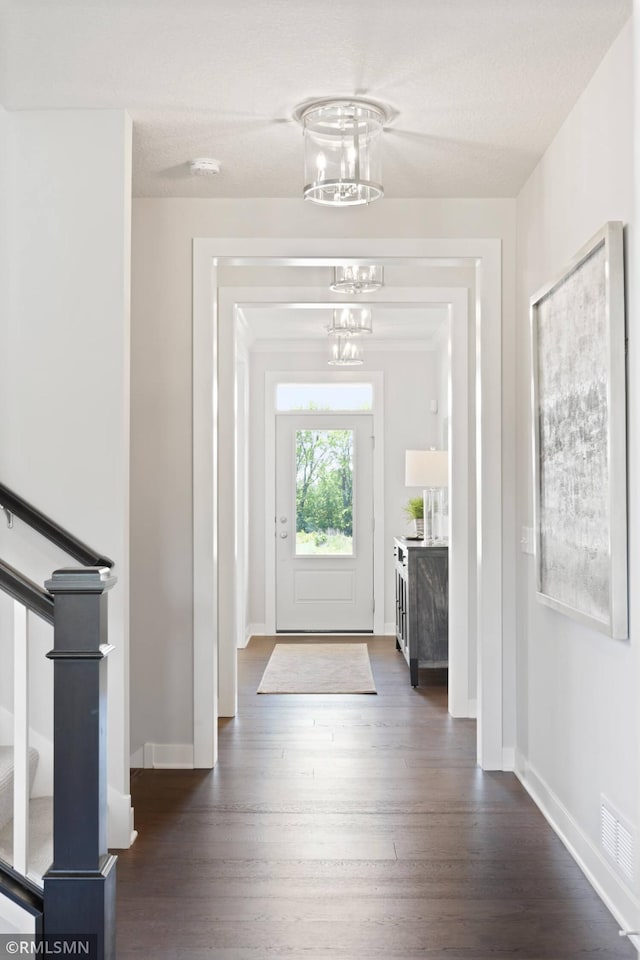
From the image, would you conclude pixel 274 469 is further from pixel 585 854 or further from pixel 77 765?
pixel 77 765

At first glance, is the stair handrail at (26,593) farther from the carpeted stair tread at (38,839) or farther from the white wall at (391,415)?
the white wall at (391,415)

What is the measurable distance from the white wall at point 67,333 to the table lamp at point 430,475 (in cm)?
353

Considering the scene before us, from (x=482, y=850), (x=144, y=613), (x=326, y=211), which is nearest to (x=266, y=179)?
(x=326, y=211)

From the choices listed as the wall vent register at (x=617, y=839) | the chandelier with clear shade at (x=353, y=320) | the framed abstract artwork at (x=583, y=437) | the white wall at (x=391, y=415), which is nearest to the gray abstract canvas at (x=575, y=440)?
the framed abstract artwork at (x=583, y=437)

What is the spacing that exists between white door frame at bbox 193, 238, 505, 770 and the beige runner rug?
1770 mm

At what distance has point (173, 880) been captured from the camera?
303 centimetres

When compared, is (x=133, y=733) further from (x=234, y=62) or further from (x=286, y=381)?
(x=286, y=381)

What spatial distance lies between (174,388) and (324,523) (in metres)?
4.31

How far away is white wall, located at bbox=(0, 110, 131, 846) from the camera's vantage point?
339cm

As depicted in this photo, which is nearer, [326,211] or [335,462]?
[326,211]

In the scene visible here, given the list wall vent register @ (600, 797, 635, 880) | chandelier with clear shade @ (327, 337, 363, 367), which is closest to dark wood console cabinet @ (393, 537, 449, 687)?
chandelier with clear shade @ (327, 337, 363, 367)

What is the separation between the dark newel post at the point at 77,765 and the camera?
2.12m

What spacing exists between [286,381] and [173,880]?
589 cm

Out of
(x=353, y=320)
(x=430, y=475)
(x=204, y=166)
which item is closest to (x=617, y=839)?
(x=204, y=166)
